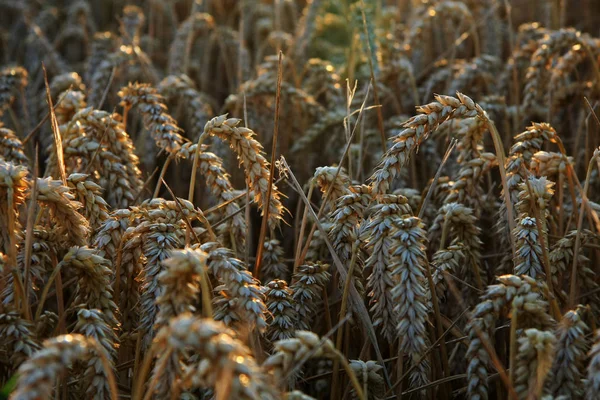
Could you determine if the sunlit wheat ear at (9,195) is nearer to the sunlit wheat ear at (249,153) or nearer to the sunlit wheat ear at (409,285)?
the sunlit wheat ear at (249,153)

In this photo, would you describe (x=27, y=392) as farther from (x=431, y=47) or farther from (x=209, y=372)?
(x=431, y=47)

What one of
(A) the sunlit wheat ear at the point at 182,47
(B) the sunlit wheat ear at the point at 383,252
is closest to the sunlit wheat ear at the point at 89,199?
(B) the sunlit wheat ear at the point at 383,252

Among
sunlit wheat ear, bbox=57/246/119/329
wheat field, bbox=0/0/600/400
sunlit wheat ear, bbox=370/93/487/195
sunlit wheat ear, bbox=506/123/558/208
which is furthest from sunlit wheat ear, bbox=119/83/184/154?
sunlit wheat ear, bbox=506/123/558/208

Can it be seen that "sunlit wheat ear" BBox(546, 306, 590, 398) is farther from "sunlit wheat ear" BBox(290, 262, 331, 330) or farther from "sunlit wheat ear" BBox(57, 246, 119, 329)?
"sunlit wheat ear" BBox(57, 246, 119, 329)

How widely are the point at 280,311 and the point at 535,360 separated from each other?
57 cm

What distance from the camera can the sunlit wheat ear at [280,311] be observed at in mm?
1578

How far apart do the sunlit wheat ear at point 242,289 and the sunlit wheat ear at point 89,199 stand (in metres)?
0.42

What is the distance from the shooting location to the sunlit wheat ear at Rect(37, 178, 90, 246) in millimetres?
1457

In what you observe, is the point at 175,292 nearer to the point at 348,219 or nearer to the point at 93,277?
the point at 93,277

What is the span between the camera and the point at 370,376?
60.9 inches

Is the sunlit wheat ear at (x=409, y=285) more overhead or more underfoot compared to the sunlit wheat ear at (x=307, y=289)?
more overhead

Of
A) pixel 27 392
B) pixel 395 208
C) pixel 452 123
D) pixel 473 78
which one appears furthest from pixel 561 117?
pixel 27 392

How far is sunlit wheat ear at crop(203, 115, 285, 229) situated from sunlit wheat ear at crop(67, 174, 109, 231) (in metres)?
0.31

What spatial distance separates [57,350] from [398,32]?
3543 mm
